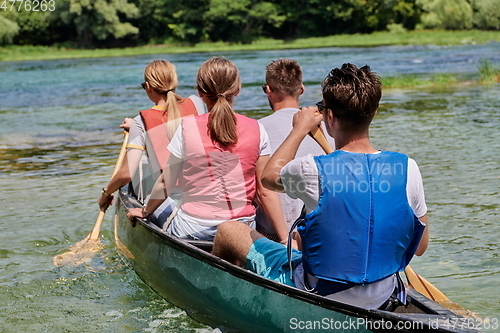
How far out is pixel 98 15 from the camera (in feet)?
173

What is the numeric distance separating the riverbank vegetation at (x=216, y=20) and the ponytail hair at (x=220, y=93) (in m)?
47.7

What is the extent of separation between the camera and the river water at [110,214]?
16.0 ft

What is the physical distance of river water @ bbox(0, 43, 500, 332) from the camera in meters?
4.89

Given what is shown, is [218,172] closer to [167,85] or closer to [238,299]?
[238,299]

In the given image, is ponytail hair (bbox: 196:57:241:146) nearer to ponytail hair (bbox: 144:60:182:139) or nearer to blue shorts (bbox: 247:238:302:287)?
blue shorts (bbox: 247:238:302:287)

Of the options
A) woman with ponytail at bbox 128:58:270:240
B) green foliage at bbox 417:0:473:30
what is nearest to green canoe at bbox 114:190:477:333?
woman with ponytail at bbox 128:58:270:240

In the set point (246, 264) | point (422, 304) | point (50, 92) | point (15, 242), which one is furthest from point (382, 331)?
point (50, 92)

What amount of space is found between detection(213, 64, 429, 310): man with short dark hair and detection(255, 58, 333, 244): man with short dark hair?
1126 millimetres

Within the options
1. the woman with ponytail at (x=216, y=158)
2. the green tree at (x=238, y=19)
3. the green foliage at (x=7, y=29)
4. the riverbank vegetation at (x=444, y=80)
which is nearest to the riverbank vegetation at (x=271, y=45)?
the green foliage at (x=7, y=29)

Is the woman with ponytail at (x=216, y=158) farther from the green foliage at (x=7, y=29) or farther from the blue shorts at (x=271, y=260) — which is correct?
the green foliage at (x=7, y=29)

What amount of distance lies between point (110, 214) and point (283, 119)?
397 cm

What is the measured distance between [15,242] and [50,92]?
17867 millimetres

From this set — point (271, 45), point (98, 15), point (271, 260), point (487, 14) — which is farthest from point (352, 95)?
point (98, 15)

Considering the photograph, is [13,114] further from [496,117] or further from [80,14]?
[80,14]
